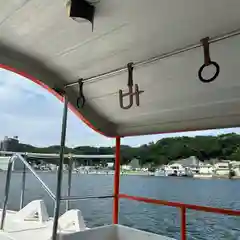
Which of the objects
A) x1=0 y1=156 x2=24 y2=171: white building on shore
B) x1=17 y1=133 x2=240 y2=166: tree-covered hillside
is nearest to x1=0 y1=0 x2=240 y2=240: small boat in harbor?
x1=0 y1=156 x2=24 y2=171: white building on shore

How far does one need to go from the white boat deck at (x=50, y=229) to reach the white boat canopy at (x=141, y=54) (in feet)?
3.05

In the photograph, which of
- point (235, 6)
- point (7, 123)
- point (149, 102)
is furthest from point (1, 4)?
point (7, 123)

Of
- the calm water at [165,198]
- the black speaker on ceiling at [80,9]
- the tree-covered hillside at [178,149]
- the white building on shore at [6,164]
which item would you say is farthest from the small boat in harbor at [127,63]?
the calm water at [165,198]

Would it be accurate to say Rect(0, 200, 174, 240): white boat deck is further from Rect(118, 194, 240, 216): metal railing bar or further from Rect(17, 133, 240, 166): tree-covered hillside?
Rect(17, 133, 240, 166): tree-covered hillside

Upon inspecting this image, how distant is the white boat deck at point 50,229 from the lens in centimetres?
247

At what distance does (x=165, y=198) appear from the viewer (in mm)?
4031

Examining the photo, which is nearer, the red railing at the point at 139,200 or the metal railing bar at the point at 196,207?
the metal railing bar at the point at 196,207

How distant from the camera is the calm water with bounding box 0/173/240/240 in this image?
4.23m

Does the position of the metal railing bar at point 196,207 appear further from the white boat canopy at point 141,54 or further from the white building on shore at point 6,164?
the white building on shore at point 6,164

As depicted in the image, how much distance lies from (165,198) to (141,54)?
107 inches

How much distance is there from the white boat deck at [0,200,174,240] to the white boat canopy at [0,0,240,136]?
929mm

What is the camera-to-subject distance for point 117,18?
145cm

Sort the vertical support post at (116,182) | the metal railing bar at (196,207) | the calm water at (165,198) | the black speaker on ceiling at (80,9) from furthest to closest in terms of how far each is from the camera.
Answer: the calm water at (165,198) < the vertical support post at (116,182) < the metal railing bar at (196,207) < the black speaker on ceiling at (80,9)

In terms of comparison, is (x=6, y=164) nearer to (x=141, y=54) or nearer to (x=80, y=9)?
(x=141, y=54)
